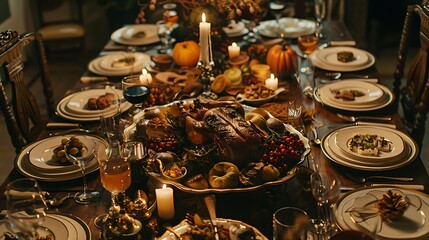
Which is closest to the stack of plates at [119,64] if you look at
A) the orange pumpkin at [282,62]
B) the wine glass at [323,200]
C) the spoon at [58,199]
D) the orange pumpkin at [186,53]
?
Answer: the orange pumpkin at [186,53]

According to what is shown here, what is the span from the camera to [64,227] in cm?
163

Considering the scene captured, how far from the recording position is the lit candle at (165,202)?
1653 mm

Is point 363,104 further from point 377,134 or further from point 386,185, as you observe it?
point 386,185

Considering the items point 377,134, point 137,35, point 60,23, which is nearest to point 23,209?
point 377,134

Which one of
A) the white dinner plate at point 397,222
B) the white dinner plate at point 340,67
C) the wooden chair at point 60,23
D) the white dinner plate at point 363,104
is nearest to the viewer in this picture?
the white dinner plate at point 397,222

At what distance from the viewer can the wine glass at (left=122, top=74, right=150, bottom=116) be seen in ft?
7.22

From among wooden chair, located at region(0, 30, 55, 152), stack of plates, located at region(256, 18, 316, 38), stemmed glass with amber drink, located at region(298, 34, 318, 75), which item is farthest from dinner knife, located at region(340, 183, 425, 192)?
stack of plates, located at region(256, 18, 316, 38)

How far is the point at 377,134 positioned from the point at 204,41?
2.62 ft

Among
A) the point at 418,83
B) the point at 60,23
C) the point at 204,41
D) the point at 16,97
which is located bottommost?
the point at 60,23

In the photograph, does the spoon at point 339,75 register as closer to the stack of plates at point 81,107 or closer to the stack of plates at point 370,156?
the stack of plates at point 370,156

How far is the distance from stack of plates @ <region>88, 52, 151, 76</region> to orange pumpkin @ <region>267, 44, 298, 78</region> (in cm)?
66

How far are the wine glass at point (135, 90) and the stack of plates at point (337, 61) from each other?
920 millimetres

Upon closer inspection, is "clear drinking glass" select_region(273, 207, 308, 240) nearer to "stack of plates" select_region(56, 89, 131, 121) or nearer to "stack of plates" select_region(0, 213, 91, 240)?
"stack of plates" select_region(0, 213, 91, 240)

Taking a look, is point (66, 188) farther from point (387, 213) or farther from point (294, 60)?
point (294, 60)
